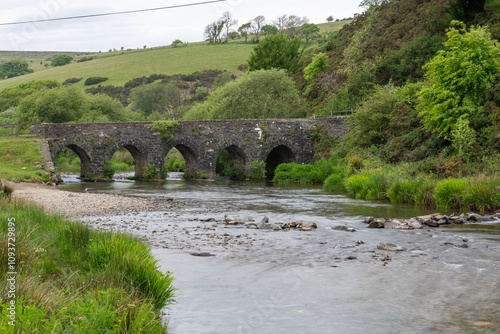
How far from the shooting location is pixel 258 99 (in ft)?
161

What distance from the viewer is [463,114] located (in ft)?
76.4

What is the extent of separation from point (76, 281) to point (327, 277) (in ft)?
15.6

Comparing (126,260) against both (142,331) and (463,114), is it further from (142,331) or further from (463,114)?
(463,114)

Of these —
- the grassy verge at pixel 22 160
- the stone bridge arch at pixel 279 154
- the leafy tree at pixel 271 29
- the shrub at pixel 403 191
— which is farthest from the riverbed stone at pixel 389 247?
the leafy tree at pixel 271 29

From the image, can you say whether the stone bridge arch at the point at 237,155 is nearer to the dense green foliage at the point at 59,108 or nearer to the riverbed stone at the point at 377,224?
the dense green foliage at the point at 59,108

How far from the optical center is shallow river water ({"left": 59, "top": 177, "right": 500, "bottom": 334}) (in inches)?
285

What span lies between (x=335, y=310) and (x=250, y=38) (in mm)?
126448

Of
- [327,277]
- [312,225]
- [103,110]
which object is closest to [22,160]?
[312,225]

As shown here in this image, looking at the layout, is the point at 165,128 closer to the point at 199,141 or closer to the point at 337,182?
the point at 199,141

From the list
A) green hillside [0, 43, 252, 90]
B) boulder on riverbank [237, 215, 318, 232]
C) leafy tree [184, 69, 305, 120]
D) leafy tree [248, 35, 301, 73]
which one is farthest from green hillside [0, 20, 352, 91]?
boulder on riverbank [237, 215, 318, 232]

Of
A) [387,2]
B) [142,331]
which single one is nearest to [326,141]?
[387,2]

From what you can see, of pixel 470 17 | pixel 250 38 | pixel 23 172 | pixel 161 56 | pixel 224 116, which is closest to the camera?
pixel 23 172

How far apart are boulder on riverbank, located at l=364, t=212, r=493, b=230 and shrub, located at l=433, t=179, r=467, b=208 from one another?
2372 mm

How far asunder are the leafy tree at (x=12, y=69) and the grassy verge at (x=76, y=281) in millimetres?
110939
